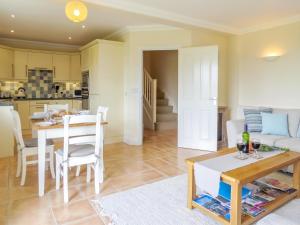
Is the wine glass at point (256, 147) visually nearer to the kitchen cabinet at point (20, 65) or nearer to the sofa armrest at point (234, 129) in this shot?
the sofa armrest at point (234, 129)

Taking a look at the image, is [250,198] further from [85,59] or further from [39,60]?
[39,60]

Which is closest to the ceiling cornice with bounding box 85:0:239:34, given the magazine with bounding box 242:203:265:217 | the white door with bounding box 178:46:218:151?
the white door with bounding box 178:46:218:151

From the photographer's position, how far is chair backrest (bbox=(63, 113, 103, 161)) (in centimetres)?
234

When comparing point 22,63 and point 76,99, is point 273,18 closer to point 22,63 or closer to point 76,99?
point 76,99

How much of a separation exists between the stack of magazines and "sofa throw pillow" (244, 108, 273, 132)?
153 cm

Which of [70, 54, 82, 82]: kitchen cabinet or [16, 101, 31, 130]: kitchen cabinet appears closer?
[16, 101, 31, 130]: kitchen cabinet

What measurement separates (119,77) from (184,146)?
209 centimetres

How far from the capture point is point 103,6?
3.16 meters

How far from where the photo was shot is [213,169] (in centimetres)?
197

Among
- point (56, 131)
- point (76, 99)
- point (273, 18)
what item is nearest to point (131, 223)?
point (56, 131)

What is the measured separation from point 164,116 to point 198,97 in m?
2.49

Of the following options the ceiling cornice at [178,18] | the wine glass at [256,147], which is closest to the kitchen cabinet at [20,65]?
the ceiling cornice at [178,18]

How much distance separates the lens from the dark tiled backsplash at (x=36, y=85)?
20.6 ft

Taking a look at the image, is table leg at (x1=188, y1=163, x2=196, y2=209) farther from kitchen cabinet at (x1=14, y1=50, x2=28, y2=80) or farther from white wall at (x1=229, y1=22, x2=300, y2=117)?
kitchen cabinet at (x1=14, y1=50, x2=28, y2=80)
